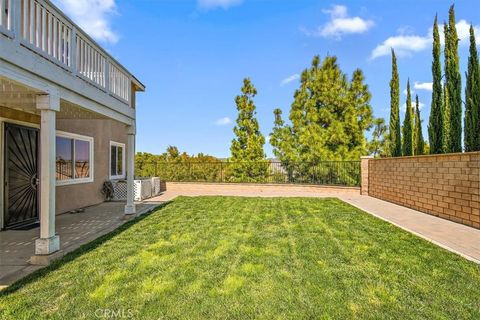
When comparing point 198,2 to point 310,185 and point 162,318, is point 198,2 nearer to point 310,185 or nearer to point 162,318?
point 310,185

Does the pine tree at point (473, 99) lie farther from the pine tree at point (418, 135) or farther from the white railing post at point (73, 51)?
the white railing post at point (73, 51)

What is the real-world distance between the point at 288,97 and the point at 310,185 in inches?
211

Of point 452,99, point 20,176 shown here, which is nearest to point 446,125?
point 452,99

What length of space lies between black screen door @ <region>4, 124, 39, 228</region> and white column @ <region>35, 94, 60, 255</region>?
2840 mm

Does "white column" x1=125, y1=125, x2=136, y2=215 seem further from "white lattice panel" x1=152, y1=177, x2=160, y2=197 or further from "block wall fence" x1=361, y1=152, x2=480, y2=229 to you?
"block wall fence" x1=361, y1=152, x2=480, y2=229

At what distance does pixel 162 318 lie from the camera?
2703mm

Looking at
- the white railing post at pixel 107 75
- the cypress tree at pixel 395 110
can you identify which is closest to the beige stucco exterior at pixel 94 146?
the white railing post at pixel 107 75

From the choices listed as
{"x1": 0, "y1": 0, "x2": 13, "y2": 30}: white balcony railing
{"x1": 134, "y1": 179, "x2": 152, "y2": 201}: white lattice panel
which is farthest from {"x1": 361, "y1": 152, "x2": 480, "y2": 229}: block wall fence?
{"x1": 134, "y1": 179, "x2": 152, "y2": 201}: white lattice panel

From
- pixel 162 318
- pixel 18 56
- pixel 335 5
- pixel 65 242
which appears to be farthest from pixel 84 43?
pixel 335 5

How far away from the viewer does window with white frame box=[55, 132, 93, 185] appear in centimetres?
803

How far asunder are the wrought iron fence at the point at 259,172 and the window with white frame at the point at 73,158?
7.05 meters

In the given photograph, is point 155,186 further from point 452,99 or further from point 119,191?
point 452,99

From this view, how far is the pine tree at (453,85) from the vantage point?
8.39 metres

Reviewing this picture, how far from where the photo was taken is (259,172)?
17625 mm
